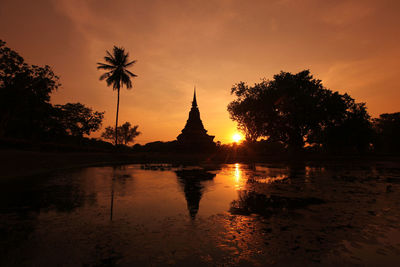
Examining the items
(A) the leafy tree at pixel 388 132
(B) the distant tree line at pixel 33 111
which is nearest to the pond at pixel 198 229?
(B) the distant tree line at pixel 33 111

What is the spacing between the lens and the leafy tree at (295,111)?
113ft

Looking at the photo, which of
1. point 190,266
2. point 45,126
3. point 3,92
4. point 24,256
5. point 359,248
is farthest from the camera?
point 45,126

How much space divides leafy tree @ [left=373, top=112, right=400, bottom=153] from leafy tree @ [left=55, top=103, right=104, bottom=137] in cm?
5241

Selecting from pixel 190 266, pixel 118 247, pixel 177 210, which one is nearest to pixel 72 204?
pixel 177 210

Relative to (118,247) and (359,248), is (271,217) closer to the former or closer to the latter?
(359,248)

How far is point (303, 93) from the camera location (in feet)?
111

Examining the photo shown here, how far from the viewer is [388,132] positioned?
53.8 meters

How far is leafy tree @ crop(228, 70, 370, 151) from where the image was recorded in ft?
113

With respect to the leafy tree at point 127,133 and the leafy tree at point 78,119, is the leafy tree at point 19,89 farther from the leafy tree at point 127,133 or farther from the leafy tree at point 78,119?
the leafy tree at point 127,133

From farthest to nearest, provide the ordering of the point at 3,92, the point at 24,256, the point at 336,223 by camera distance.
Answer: the point at 3,92 < the point at 336,223 < the point at 24,256

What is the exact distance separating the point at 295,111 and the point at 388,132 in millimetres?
36166

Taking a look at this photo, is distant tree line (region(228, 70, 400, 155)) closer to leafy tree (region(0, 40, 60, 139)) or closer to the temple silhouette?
the temple silhouette

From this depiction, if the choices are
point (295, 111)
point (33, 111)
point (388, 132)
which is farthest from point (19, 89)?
point (388, 132)

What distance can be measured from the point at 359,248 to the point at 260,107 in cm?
3410
